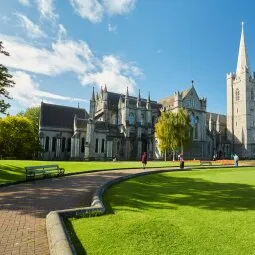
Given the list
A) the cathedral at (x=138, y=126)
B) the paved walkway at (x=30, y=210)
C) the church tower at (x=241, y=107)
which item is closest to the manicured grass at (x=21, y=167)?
the paved walkway at (x=30, y=210)

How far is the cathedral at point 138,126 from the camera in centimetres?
6027

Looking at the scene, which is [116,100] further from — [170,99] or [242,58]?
[242,58]

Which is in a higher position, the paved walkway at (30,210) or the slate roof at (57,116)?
the slate roof at (57,116)

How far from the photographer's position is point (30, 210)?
33.3 feet

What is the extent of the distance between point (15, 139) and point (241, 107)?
65108 mm

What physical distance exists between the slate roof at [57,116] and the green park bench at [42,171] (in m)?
39.4

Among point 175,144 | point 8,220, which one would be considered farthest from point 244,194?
point 175,144

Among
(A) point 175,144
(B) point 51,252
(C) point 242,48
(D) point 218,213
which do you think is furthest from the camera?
(C) point 242,48

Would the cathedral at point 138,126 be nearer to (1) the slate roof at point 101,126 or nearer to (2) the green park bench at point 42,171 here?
(1) the slate roof at point 101,126

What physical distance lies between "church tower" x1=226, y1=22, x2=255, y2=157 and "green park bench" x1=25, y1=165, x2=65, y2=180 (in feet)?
240

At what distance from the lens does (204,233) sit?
761 cm

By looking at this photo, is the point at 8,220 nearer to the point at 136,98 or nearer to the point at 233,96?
the point at 136,98

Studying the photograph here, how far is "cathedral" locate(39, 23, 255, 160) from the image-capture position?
60.3 m

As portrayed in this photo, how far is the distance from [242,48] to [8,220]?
304 feet
